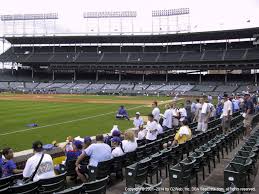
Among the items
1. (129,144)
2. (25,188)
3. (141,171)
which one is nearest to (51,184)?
(25,188)

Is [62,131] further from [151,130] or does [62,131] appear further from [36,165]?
[36,165]

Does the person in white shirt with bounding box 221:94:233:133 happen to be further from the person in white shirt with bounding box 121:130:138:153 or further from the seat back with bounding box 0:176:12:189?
the seat back with bounding box 0:176:12:189

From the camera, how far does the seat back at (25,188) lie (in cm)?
574

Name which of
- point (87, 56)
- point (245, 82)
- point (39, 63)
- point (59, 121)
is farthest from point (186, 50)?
point (59, 121)

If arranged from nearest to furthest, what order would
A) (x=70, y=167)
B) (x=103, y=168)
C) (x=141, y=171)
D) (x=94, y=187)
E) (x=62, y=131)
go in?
(x=94, y=187) < (x=141, y=171) < (x=103, y=168) < (x=70, y=167) < (x=62, y=131)

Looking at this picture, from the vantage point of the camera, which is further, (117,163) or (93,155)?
(117,163)

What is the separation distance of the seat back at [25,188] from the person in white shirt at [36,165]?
865mm

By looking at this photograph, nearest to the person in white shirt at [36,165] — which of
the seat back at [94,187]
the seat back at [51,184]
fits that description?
the seat back at [51,184]

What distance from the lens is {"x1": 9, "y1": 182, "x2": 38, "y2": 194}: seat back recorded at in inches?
226

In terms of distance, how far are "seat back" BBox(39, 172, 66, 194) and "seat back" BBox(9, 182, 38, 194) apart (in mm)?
184

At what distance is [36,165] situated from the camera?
7.05 meters

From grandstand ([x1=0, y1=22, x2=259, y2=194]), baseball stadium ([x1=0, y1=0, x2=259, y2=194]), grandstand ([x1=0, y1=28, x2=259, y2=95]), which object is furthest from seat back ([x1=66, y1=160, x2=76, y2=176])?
grandstand ([x1=0, y1=28, x2=259, y2=95])

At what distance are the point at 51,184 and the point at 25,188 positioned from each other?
0.69 meters

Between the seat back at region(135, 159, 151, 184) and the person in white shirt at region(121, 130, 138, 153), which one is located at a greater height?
the person in white shirt at region(121, 130, 138, 153)
